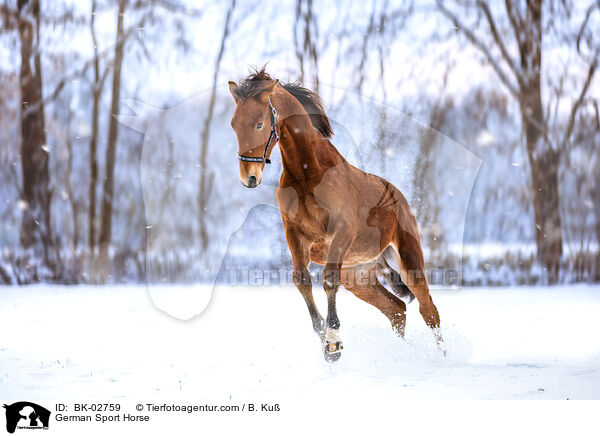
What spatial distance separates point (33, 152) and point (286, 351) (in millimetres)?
4104

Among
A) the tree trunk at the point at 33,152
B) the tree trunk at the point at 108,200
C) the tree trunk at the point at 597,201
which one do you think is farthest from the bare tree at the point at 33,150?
the tree trunk at the point at 597,201

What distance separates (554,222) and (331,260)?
12.2ft

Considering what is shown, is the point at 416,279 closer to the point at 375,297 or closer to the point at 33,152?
the point at 375,297

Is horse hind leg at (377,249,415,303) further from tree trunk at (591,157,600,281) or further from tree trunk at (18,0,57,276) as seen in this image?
tree trunk at (18,0,57,276)

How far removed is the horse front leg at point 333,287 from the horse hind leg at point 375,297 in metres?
0.72

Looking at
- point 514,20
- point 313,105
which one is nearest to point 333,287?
point 313,105

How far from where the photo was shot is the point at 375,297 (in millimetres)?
3812

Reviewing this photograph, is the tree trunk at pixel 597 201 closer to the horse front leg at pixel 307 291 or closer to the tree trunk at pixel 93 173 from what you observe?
the horse front leg at pixel 307 291

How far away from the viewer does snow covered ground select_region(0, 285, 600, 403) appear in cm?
297

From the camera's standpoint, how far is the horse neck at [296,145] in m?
3.15

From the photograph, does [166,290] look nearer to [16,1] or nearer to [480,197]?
[480,197]

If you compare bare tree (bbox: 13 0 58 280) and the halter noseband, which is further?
bare tree (bbox: 13 0 58 280)

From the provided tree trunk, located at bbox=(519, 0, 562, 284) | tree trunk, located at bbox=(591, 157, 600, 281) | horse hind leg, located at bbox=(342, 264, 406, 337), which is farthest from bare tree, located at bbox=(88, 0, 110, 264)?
tree trunk, located at bbox=(591, 157, 600, 281)

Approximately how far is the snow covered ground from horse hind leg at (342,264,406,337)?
0.09 meters
